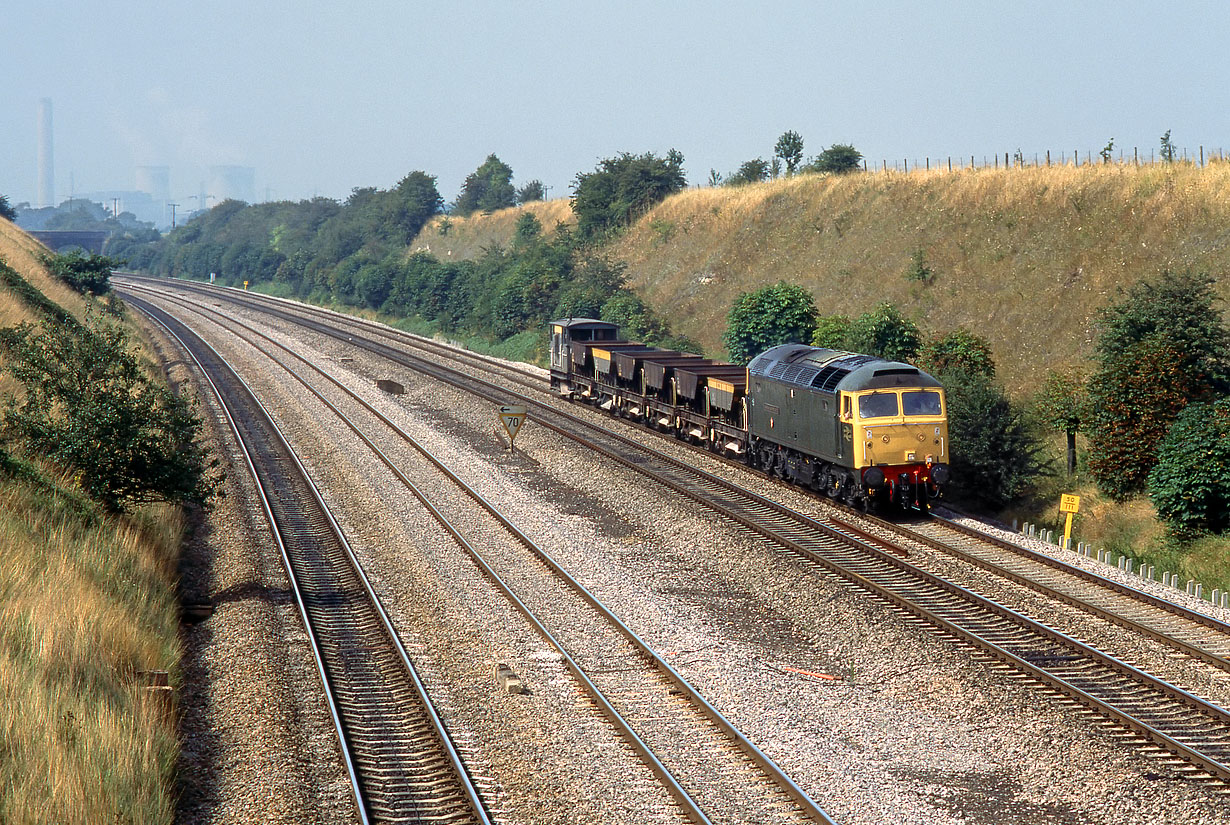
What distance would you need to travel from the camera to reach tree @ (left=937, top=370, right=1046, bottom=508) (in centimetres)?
2427

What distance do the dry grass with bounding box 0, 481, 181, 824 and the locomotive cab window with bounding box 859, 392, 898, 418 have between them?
520 inches

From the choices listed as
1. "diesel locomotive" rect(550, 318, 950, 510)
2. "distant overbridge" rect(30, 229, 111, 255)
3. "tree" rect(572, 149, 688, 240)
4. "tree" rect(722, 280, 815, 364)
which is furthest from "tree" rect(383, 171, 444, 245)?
"diesel locomotive" rect(550, 318, 950, 510)

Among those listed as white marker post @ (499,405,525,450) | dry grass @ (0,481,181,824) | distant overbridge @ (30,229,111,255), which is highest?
distant overbridge @ (30,229,111,255)

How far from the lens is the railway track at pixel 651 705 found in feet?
33.5

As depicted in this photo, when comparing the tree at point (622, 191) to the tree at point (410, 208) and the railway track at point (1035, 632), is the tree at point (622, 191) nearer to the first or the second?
the tree at point (410, 208)

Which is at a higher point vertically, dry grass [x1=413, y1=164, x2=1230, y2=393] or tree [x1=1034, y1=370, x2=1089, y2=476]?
dry grass [x1=413, y1=164, x2=1230, y2=393]

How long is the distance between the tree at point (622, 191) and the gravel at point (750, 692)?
193ft

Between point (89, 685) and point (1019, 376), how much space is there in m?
32.2

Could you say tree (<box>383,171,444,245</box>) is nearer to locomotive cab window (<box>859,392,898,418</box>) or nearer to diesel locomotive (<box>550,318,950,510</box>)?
diesel locomotive (<box>550,318,950,510</box>)

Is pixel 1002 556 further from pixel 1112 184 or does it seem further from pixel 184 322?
pixel 184 322

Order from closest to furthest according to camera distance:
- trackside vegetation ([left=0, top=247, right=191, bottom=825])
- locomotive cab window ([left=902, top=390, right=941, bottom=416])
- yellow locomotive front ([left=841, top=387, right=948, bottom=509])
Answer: trackside vegetation ([left=0, top=247, right=191, bottom=825]) < yellow locomotive front ([left=841, top=387, right=948, bottom=509]) < locomotive cab window ([left=902, top=390, right=941, bottom=416])

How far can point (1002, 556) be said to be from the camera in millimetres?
19062

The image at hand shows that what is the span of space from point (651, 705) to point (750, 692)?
1.32m

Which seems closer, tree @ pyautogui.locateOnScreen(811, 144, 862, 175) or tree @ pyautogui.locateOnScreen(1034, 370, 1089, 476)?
tree @ pyautogui.locateOnScreen(1034, 370, 1089, 476)
